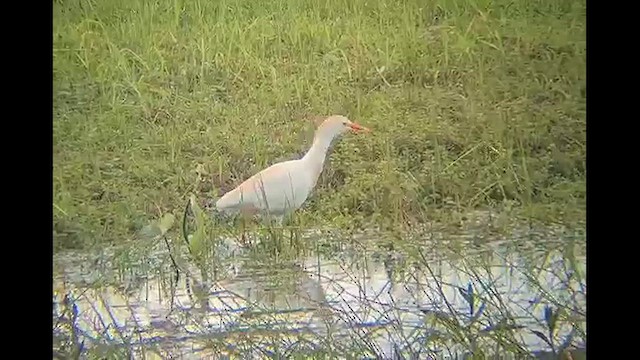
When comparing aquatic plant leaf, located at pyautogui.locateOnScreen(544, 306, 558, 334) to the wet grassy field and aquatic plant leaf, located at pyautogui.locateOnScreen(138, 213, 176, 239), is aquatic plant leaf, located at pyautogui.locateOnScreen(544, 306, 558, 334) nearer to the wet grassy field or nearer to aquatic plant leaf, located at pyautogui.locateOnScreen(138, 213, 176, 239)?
the wet grassy field

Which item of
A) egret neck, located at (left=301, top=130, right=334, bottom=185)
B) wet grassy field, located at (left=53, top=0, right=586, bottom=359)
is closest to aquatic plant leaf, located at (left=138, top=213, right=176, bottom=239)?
wet grassy field, located at (left=53, top=0, right=586, bottom=359)

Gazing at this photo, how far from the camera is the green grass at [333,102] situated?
245 cm

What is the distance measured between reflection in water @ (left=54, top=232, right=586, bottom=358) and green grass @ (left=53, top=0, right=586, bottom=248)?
4.7 inches

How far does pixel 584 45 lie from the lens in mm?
2467

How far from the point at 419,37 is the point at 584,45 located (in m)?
0.45

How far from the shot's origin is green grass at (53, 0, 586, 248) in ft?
8.03

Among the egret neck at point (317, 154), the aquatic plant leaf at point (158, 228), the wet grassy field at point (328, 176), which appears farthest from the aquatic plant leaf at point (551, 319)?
the aquatic plant leaf at point (158, 228)

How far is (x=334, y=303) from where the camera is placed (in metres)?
2.43

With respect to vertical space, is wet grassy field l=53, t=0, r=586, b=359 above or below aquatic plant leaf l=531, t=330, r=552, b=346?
above

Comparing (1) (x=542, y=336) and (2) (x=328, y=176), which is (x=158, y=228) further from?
(1) (x=542, y=336)

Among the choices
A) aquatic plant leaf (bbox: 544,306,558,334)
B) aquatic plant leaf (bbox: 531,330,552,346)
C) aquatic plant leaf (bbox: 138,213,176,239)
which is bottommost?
aquatic plant leaf (bbox: 531,330,552,346)

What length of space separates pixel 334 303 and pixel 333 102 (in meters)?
0.55

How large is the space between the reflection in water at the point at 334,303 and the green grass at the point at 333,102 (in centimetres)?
12

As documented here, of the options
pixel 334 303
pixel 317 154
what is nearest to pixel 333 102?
pixel 317 154
